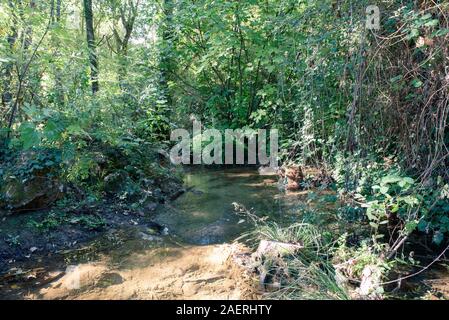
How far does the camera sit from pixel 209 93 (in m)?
9.88

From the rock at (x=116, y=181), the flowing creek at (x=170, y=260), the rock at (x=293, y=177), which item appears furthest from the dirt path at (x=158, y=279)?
the rock at (x=293, y=177)

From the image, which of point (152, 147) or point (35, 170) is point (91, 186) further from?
point (152, 147)

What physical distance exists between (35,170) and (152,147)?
81.3 inches

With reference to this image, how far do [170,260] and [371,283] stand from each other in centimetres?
201

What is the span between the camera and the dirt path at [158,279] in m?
3.14

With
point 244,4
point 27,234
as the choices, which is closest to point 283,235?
point 27,234

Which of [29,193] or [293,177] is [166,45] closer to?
[293,177]

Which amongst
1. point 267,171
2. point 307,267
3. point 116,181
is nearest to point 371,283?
point 307,267

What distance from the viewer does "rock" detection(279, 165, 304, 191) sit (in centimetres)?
621

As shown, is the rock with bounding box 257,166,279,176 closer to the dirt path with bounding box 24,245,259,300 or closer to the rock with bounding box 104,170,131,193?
the rock with bounding box 104,170,131,193

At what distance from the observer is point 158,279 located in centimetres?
341

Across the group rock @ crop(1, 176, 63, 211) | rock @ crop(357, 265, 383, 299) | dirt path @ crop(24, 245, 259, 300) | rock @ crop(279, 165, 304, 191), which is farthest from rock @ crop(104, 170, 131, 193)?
rock @ crop(357, 265, 383, 299)

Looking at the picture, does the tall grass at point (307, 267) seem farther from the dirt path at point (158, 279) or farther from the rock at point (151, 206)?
the rock at point (151, 206)

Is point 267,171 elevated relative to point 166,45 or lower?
lower
